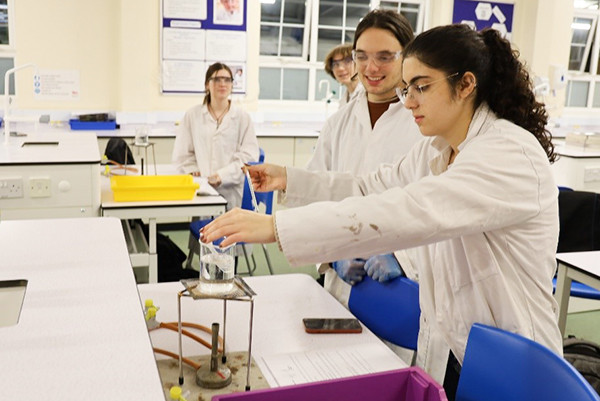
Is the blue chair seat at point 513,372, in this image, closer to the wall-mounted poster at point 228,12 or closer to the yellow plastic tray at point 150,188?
the yellow plastic tray at point 150,188

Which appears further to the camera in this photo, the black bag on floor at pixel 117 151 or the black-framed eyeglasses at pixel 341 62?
the black bag on floor at pixel 117 151

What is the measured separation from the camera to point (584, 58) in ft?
22.6

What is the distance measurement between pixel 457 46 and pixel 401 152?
786mm

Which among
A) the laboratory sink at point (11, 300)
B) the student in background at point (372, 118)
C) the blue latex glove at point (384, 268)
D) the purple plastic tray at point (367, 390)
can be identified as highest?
the student in background at point (372, 118)

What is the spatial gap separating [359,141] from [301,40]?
405 centimetres

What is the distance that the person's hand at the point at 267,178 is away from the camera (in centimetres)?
171

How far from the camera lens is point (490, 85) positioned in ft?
4.37

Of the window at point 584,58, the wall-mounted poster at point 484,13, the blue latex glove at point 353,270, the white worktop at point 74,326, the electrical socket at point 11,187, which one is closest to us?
the white worktop at point 74,326

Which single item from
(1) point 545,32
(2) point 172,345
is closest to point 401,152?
(2) point 172,345

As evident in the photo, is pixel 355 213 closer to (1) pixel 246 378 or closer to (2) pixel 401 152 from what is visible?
(1) pixel 246 378

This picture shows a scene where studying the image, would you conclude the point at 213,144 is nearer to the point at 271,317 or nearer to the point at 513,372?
the point at 271,317

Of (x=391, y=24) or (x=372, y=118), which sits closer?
(x=391, y=24)

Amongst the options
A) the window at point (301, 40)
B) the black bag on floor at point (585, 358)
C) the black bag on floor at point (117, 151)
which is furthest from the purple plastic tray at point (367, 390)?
the window at point (301, 40)

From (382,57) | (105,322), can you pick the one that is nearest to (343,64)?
(382,57)
